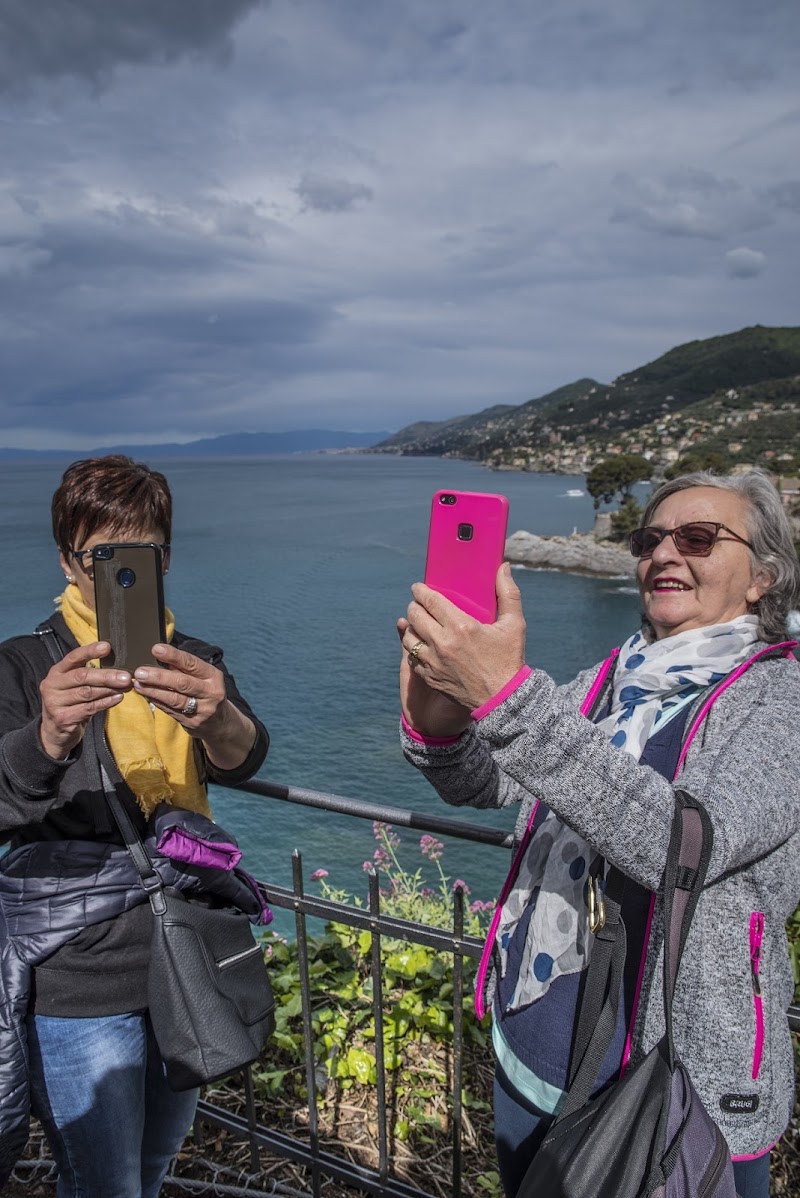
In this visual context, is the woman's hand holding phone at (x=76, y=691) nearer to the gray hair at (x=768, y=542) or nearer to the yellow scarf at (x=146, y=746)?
the yellow scarf at (x=146, y=746)

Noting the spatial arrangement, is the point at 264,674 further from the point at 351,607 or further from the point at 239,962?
the point at 239,962

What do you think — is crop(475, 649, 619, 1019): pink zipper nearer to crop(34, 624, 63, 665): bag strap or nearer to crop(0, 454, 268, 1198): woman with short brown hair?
crop(0, 454, 268, 1198): woman with short brown hair

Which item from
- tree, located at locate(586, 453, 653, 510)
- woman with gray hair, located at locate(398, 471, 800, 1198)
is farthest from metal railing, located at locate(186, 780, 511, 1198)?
tree, located at locate(586, 453, 653, 510)

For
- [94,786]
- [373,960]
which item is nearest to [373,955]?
[373,960]

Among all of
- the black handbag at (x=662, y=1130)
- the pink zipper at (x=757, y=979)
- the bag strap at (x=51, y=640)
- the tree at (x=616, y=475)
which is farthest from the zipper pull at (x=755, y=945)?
the tree at (x=616, y=475)

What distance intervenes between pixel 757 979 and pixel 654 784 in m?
0.56

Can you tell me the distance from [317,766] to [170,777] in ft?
72.2

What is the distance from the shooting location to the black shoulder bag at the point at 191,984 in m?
1.92

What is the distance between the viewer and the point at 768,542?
199 cm

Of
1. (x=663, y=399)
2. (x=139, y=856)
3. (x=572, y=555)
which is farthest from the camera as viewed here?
(x=663, y=399)

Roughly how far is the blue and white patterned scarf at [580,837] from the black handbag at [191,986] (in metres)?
0.70

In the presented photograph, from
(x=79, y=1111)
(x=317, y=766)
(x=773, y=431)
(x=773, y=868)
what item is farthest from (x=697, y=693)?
(x=773, y=431)

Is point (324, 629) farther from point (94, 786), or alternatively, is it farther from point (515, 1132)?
point (515, 1132)

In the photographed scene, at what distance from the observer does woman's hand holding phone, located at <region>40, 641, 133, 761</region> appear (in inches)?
67.9
